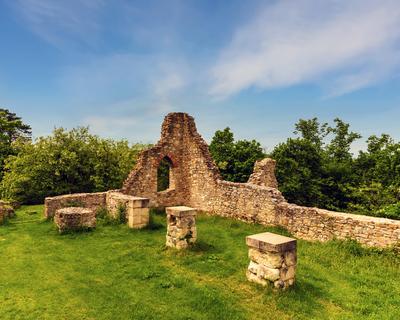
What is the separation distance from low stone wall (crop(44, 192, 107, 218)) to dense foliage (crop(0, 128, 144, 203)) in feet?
18.5

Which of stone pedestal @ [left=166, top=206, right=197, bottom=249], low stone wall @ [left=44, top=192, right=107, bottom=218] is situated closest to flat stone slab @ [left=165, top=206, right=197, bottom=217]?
stone pedestal @ [left=166, top=206, right=197, bottom=249]

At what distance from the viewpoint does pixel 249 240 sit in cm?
689

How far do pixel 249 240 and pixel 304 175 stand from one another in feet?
63.3

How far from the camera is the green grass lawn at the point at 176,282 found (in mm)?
5816

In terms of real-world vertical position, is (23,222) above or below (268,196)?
below

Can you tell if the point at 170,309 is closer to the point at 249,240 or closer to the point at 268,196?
the point at 249,240

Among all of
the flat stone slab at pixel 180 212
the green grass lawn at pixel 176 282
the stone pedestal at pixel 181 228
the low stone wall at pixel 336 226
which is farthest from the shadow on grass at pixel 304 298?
the flat stone slab at pixel 180 212

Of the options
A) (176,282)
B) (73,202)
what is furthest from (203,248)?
(73,202)

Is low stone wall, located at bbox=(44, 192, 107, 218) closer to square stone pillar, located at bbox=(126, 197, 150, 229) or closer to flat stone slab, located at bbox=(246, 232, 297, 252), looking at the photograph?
square stone pillar, located at bbox=(126, 197, 150, 229)

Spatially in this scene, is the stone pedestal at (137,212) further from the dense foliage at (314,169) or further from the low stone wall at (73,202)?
the dense foliage at (314,169)

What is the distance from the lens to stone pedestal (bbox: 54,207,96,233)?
11.2 meters

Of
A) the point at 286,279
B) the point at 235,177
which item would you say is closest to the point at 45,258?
the point at 286,279

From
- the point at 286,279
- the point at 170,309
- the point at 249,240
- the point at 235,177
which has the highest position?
the point at 235,177

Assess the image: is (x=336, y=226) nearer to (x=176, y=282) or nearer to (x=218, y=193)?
(x=176, y=282)
